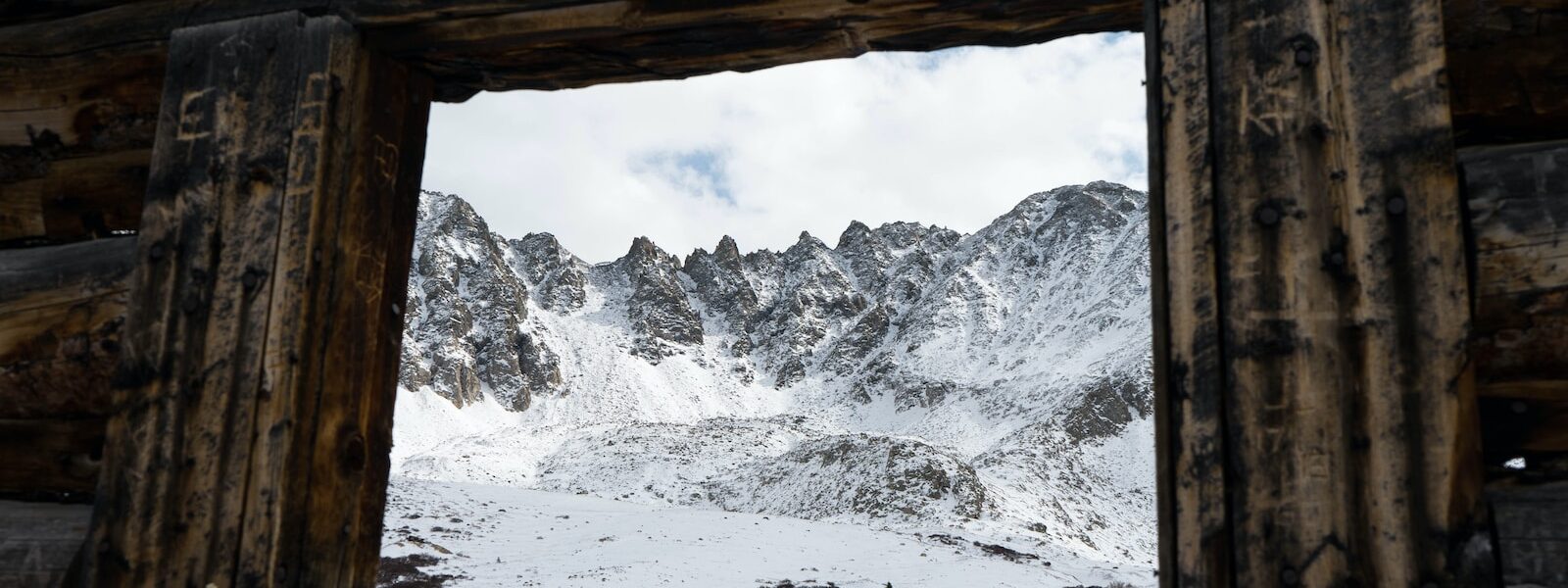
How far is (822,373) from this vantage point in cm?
8744

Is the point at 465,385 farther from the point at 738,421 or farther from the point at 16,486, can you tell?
the point at 16,486

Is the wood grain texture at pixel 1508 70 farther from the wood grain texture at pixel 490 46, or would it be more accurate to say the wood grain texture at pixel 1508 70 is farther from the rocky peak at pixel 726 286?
the rocky peak at pixel 726 286

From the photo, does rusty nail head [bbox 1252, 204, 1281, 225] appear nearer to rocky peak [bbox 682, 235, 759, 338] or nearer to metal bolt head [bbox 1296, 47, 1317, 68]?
metal bolt head [bbox 1296, 47, 1317, 68]

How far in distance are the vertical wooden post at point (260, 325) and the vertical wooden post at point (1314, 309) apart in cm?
168

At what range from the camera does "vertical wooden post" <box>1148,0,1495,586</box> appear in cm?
155

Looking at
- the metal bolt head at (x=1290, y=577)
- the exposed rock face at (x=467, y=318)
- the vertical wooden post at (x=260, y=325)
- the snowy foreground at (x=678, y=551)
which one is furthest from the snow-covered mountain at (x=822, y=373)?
the metal bolt head at (x=1290, y=577)

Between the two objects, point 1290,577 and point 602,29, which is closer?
point 1290,577

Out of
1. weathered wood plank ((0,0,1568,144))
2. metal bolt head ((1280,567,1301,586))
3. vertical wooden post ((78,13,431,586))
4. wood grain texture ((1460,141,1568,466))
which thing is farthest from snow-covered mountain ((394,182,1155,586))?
metal bolt head ((1280,567,1301,586))

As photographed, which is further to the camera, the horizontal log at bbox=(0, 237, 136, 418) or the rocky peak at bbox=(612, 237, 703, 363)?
the rocky peak at bbox=(612, 237, 703, 363)

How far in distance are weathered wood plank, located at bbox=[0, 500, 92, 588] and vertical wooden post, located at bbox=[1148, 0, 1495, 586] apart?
2.23m

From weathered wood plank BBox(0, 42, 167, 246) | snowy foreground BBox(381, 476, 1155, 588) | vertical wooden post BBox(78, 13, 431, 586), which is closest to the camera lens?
vertical wooden post BBox(78, 13, 431, 586)

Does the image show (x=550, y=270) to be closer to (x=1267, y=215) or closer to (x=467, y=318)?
(x=467, y=318)

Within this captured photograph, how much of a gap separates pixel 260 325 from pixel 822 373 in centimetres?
8562

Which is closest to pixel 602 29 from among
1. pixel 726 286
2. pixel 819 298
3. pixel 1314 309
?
pixel 1314 309
